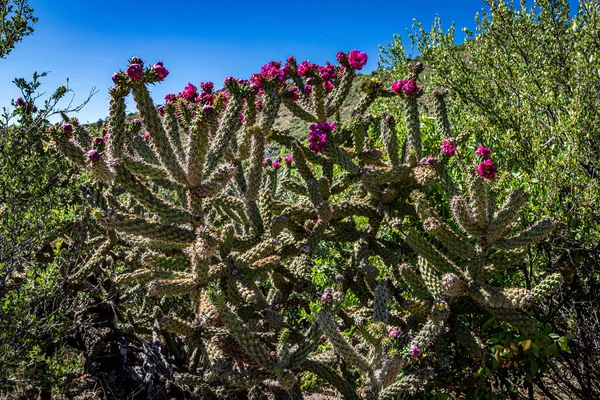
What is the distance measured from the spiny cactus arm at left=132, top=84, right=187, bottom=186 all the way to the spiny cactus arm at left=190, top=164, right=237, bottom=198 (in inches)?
4.6

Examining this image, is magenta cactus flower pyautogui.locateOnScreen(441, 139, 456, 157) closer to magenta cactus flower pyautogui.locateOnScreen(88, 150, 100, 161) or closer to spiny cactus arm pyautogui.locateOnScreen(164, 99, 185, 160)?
spiny cactus arm pyautogui.locateOnScreen(164, 99, 185, 160)

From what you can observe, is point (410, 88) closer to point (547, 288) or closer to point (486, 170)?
point (486, 170)

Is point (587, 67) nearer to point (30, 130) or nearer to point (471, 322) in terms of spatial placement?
point (471, 322)

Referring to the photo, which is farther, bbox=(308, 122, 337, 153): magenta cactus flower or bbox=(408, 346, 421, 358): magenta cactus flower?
bbox=(308, 122, 337, 153): magenta cactus flower

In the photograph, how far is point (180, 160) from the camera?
10.8ft

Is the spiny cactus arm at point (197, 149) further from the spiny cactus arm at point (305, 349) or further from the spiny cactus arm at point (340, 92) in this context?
the spiny cactus arm at point (340, 92)

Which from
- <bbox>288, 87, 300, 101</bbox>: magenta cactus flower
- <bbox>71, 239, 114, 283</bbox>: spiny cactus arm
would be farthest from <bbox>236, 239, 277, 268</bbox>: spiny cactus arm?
<bbox>71, 239, 114, 283</bbox>: spiny cactus arm

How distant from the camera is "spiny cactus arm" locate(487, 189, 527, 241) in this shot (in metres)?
3.12

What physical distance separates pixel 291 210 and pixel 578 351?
301 cm

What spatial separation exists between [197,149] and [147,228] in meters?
0.60

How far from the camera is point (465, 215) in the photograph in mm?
3139

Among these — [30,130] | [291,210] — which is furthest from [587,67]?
[30,130]

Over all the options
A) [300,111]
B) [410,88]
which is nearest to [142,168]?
[300,111]

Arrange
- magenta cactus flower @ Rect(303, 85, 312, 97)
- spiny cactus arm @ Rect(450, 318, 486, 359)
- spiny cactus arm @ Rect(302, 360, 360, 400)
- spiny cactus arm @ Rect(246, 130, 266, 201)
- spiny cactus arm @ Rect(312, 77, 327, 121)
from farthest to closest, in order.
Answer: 1. magenta cactus flower @ Rect(303, 85, 312, 97)
2. spiny cactus arm @ Rect(312, 77, 327, 121)
3. spiny cactus arm @ Rect(246, 130, 266, 201)
4. spiny cactus arm @ Rect(302, 360, 360, 400)
5. spiny cactus arm @ Rect(450, 318, 486, 359)
